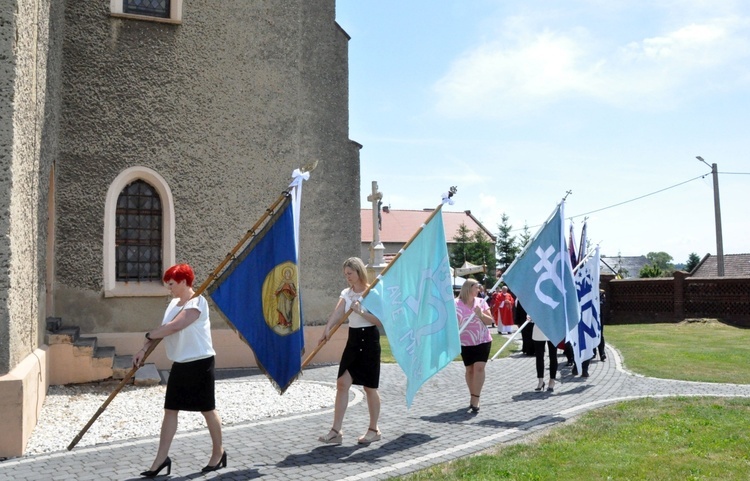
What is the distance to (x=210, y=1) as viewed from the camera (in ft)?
44.0

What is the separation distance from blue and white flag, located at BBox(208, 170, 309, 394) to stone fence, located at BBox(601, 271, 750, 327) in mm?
21349

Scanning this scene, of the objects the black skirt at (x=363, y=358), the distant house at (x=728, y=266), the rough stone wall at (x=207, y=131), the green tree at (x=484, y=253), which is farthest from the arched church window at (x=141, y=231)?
the green tree at (x=484, y=253)

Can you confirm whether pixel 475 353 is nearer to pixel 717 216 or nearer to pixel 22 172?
pixel 22 172

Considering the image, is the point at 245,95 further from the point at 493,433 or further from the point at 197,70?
the point at 493,433

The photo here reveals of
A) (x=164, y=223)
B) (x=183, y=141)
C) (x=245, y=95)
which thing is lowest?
(x=164, y=223)

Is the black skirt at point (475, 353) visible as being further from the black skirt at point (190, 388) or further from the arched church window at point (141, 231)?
the arched church window at point (141, 231)

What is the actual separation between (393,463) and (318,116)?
31.2ft

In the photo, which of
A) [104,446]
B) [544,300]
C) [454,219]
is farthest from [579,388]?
[454,219]

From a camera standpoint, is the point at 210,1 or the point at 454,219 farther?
the point at 454,219

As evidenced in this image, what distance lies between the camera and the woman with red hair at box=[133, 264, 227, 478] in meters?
5.96

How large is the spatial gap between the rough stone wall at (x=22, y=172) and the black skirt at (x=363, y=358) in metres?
3.28

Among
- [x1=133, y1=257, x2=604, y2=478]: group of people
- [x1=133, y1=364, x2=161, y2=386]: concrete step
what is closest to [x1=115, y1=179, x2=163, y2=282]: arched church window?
[x1=133, y1=364, x2=161, y2=386]: concrete step

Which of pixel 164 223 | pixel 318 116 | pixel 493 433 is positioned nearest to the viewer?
pixel 493 433

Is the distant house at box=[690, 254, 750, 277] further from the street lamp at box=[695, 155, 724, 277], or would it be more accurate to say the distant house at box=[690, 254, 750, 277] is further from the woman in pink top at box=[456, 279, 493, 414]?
the woman in pink top at box=[456, 279, 493, 414]
